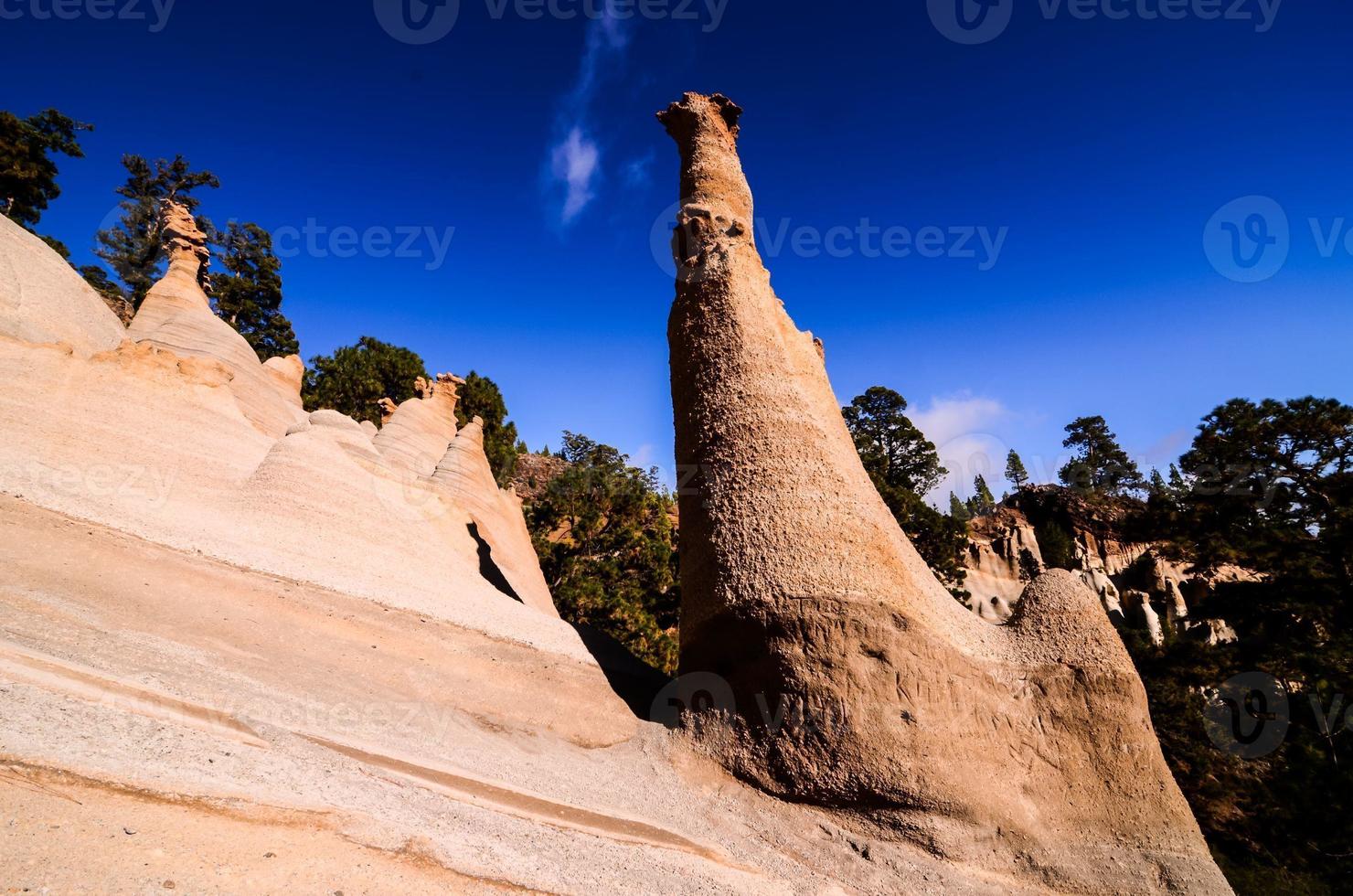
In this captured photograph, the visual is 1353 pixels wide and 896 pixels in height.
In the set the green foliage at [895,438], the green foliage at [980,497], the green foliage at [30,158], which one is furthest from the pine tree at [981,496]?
the green foliage at [30,158]

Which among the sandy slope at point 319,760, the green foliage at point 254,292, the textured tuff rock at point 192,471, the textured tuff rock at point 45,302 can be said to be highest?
the green foliage at point 254,292

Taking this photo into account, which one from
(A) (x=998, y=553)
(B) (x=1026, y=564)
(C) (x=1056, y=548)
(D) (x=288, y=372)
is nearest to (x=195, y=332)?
(D) (x=288, y=372)

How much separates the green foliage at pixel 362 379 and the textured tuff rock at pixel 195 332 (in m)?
12.3

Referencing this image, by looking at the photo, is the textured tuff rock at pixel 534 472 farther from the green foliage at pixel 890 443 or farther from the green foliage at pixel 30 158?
the green foliage at pixel 30 158

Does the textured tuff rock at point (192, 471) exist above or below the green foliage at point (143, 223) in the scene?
below

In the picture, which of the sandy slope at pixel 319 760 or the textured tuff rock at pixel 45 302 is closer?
the sandy slope at pixel 319 760

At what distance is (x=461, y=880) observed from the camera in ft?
13.3

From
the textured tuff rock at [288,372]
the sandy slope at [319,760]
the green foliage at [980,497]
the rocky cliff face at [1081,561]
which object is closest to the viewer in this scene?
the sandy slope at [319,760]

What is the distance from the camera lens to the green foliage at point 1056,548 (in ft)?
129

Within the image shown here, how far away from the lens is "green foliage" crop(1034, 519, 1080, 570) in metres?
39.2

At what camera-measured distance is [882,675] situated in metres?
6.95

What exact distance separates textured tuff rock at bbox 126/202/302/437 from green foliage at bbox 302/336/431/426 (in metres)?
12.3

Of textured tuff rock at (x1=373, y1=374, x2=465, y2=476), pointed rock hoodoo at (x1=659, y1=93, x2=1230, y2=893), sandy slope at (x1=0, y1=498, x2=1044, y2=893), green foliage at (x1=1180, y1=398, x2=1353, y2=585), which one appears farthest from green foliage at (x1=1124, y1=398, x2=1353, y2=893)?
textured tuff rock at (x1=373, y1=374, x2=465, y2=476)

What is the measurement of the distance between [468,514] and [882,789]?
38.7 feet
